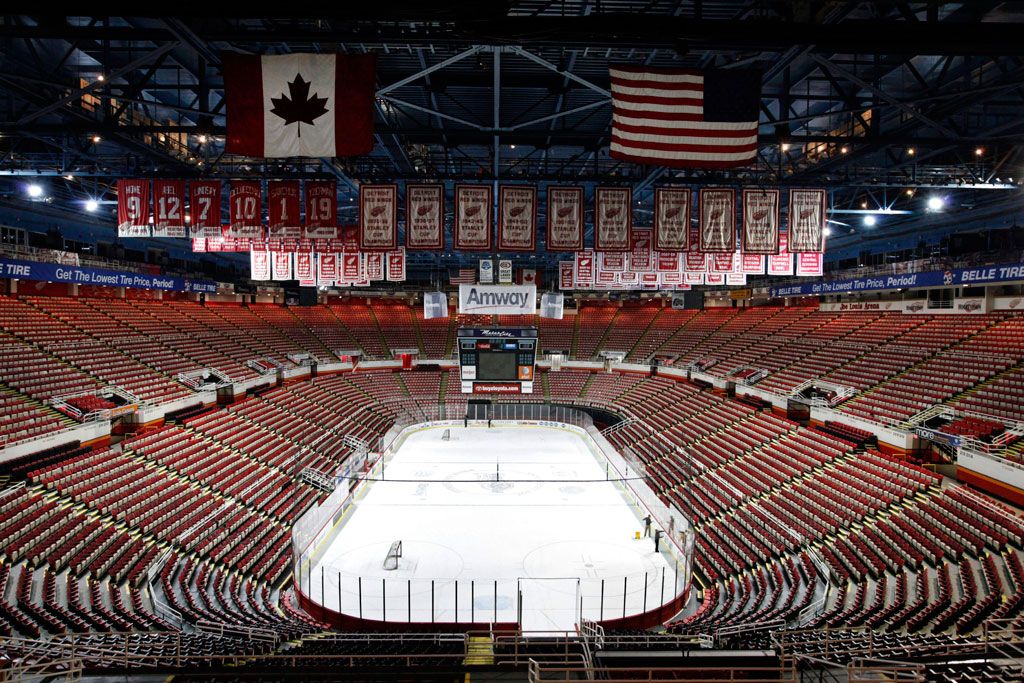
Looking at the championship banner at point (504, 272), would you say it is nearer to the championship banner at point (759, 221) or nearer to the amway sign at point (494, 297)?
the amway sign at point (494, 297)

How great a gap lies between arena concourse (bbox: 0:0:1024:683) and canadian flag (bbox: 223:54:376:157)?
55mm

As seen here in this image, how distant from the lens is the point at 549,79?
39.8ft

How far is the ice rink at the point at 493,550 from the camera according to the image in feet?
43.7

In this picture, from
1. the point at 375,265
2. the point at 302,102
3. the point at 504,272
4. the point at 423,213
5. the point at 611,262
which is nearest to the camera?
the point at 302,102

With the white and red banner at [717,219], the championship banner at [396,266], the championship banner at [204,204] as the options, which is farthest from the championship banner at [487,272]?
the white and red banner at [717,219]

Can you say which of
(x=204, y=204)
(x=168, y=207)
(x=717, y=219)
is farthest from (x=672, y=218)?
(x=168, y=207)

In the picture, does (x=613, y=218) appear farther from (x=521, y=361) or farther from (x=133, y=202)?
(x=521, y=361)

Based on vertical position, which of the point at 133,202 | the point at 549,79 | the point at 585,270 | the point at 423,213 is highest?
the point at 549,79

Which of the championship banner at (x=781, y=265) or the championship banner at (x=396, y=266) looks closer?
the championship banner at (x=781, y=265)

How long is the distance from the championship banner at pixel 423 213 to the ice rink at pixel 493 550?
26.5ft

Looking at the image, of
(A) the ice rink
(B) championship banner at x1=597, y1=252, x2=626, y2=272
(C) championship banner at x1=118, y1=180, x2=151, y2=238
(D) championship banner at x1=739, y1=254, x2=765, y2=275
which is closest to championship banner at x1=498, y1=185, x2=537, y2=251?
(A) the ice rink

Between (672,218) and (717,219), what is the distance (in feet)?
3.55

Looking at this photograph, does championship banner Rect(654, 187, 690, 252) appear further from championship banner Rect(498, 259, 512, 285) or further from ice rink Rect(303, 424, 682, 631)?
championship banner Rect(498, 259, 512, 285)

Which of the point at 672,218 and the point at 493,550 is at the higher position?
the point at 672,218
